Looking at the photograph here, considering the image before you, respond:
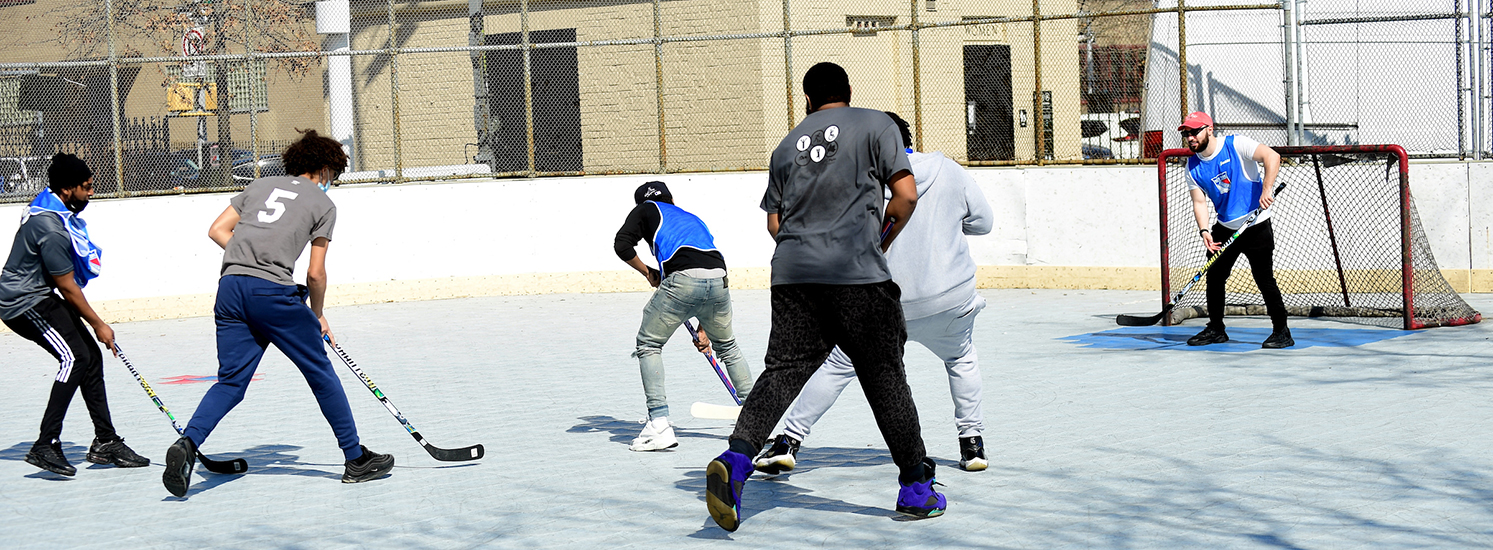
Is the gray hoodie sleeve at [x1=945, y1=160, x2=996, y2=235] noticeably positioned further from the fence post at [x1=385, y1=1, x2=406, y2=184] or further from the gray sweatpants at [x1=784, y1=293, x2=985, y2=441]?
the fence post at [x1=385, y1=1, x2=406, y2=184]

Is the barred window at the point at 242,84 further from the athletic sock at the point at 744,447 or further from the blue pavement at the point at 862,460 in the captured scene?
the athletic sock at the point at 744,447

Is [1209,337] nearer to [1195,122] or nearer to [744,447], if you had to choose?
[1195,122]

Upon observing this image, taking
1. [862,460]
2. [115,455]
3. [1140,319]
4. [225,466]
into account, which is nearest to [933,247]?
[862,460]

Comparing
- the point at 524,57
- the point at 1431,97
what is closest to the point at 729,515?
the point at 1431,97

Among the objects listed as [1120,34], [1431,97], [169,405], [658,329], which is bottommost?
[169,405]

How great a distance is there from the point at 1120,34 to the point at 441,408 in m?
12.8

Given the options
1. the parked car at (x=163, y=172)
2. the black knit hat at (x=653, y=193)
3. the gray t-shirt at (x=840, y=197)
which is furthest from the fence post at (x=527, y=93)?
the gray t-shirt at (x=840, y=197)

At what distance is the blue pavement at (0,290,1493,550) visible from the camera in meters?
4.89

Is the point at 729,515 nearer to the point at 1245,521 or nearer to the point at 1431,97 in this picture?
the point at 1245,521

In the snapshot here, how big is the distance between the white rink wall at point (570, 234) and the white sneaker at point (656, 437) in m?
8.24

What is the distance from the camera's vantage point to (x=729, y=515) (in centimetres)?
455

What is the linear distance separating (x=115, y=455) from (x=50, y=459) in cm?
28

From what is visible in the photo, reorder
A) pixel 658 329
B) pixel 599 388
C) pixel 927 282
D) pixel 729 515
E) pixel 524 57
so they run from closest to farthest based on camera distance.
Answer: pixel 729 515
pixel 927 282
pixel 658 329
pixel 599 388
pixel 524 57

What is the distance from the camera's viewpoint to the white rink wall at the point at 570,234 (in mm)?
13469
